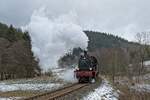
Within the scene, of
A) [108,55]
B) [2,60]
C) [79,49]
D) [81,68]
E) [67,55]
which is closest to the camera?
[81,68]

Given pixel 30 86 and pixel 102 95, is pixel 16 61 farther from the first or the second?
pixel 102 95

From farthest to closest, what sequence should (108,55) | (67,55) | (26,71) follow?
1. (108,55)
2. (26,71)
3. (67,55)

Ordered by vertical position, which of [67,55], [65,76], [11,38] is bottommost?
[65,76]

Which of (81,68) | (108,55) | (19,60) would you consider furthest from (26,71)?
(81,68)

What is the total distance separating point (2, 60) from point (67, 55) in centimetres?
2354

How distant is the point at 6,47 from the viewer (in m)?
80.9

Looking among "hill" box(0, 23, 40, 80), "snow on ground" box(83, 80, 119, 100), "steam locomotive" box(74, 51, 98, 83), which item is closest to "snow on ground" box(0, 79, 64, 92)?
"steam locomotive" box(74, 51, 98, 83)

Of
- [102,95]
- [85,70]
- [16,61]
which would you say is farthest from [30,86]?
[16,61]

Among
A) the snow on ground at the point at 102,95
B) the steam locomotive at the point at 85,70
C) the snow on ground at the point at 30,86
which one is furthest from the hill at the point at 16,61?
the snow on ground at the point at 102,95

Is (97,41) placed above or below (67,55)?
above

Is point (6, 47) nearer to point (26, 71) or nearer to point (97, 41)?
point (26, 71)

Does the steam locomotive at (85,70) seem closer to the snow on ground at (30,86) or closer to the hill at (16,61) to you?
the snow on ground at (30,86)

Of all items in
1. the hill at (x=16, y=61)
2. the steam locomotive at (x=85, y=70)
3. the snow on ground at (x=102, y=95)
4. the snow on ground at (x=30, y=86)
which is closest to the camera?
the snow on ground at (x=102, y=95)

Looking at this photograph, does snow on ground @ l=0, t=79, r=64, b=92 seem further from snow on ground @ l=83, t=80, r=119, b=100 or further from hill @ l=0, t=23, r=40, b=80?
hill @ l=0, t=23, r=40, b=80
